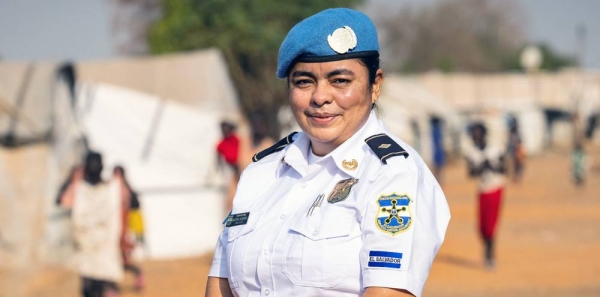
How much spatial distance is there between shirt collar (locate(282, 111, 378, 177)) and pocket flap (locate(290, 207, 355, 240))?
0.13 meters

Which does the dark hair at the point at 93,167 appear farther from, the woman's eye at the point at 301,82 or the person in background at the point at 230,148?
the woman's eye at the point at 301,82

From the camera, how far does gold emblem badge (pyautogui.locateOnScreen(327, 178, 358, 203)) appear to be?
8.14ft

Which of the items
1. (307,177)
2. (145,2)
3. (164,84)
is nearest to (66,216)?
(164,84)

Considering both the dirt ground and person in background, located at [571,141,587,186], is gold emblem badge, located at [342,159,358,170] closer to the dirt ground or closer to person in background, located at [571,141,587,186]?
the dirt ground

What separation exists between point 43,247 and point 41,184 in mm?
806

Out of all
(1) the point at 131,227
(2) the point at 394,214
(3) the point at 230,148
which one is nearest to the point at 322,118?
(2) the point at 394,214

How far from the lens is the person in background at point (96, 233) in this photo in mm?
8898

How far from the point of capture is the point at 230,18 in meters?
24.3

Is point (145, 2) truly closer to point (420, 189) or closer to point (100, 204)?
point (100, 204)

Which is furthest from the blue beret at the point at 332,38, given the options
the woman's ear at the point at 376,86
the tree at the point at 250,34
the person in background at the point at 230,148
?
the tree at the point at 250,34

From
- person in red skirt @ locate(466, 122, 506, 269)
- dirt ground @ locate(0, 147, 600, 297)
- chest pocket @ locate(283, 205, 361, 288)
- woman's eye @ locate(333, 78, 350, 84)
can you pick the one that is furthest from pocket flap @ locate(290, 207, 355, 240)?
person in red skirt @ locate(466, 122, 506, 269)

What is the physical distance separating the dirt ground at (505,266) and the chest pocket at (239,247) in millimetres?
8282

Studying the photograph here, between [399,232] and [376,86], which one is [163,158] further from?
[399,232]

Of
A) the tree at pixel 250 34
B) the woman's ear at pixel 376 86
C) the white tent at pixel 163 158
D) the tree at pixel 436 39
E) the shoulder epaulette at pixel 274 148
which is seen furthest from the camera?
the tree at pixel 436 39
